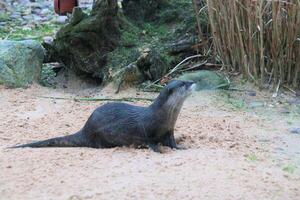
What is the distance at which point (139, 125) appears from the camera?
153 inches

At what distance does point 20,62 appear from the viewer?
5.67 m

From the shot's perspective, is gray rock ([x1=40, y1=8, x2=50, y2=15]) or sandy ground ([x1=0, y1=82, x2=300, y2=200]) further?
gray rock ([x1=40, y1=8, x2=50, y2=15])

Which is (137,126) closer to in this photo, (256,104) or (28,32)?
(256,104)

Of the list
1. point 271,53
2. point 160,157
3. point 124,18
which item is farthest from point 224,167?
point 124,18

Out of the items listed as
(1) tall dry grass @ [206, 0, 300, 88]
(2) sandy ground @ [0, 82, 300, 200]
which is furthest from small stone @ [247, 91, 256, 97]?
(2) sandy ground @ [0, 82, 300, 200]

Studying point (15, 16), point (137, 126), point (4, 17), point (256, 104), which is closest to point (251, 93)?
point (256, 104)

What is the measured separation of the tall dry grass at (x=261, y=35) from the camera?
511cm

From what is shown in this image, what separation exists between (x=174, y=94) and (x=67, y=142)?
751mm

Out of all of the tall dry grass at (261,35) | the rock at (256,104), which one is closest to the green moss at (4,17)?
the tall dry grass at (261,35)

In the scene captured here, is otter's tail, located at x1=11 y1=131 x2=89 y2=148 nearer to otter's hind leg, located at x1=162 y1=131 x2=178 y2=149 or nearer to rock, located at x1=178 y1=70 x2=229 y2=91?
otter's hind leg, located at x1=162 y1=131 x2=178 y2=149

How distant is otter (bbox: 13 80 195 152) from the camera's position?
12.7 feet

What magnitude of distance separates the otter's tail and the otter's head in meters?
0.54

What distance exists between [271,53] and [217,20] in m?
0.58

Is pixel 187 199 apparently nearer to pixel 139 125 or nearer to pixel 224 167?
pixel 224 167
